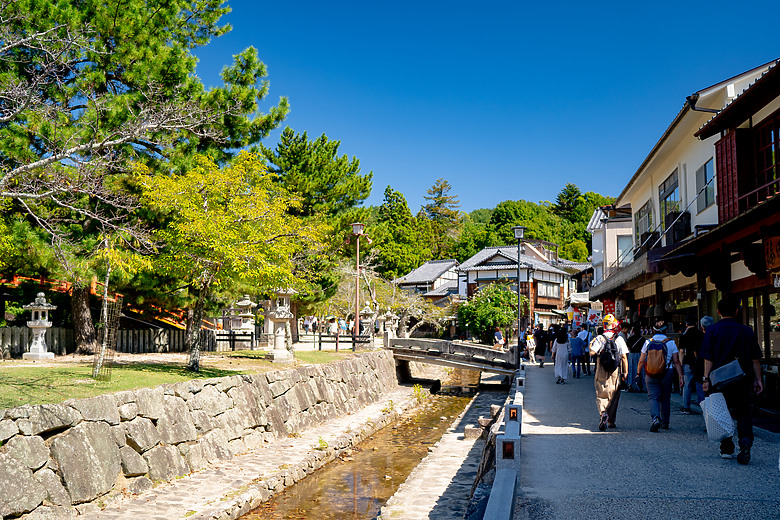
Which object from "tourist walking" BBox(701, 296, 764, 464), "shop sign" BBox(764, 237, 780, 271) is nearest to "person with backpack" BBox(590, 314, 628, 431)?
"tourist walking" BBox(701, 296, 764, 464)

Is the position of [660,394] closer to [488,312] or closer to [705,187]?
[705,187]

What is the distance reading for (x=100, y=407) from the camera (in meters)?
9.71

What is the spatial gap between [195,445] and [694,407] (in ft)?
33.2

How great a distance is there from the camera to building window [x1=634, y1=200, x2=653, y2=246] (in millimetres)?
21775

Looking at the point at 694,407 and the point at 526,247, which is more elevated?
the point at 526,247

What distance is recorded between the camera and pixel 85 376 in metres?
12.2

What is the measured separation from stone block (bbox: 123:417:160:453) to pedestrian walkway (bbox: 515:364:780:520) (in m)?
6.38

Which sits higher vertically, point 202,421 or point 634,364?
point 634,364

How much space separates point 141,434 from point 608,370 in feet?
25.8

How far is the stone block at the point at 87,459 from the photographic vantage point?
8703mm

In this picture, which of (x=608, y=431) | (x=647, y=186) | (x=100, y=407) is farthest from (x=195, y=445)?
(x=647, y=186)

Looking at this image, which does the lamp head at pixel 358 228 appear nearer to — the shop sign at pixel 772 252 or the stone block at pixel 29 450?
the shop sign at pixel 772 252

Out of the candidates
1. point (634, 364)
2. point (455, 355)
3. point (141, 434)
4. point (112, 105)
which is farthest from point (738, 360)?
point (455, 355)

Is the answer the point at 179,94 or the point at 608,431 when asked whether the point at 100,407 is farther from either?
the point at 179,94
